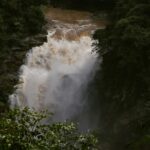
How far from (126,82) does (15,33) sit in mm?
6677

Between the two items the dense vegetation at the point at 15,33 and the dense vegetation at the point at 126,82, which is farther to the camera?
the dense vegetation at the point at 15,33

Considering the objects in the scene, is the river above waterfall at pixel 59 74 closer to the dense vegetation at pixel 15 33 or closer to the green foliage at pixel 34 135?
the dense vegetation at pixel 15 33

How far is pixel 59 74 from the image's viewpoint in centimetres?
2156

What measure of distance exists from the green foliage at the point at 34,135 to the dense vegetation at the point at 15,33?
1068 cm

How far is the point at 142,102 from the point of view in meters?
17.6

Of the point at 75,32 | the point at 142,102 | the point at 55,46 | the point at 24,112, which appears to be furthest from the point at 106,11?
the point at 24,112

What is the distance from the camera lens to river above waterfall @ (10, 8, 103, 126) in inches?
801

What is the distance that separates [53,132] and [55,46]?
597 inches

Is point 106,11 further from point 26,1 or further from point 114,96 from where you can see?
point 114,96

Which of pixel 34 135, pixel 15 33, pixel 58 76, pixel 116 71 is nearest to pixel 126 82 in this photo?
pixel 116 71

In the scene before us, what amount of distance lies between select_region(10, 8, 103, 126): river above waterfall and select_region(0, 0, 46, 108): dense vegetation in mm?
434

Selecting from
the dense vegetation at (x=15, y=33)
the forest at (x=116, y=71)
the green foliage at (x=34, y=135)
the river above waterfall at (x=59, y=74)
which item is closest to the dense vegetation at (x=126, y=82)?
the forest at (x=116, y=71)

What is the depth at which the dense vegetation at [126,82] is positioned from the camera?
17.5m

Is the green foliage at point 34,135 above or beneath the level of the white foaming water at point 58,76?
above
